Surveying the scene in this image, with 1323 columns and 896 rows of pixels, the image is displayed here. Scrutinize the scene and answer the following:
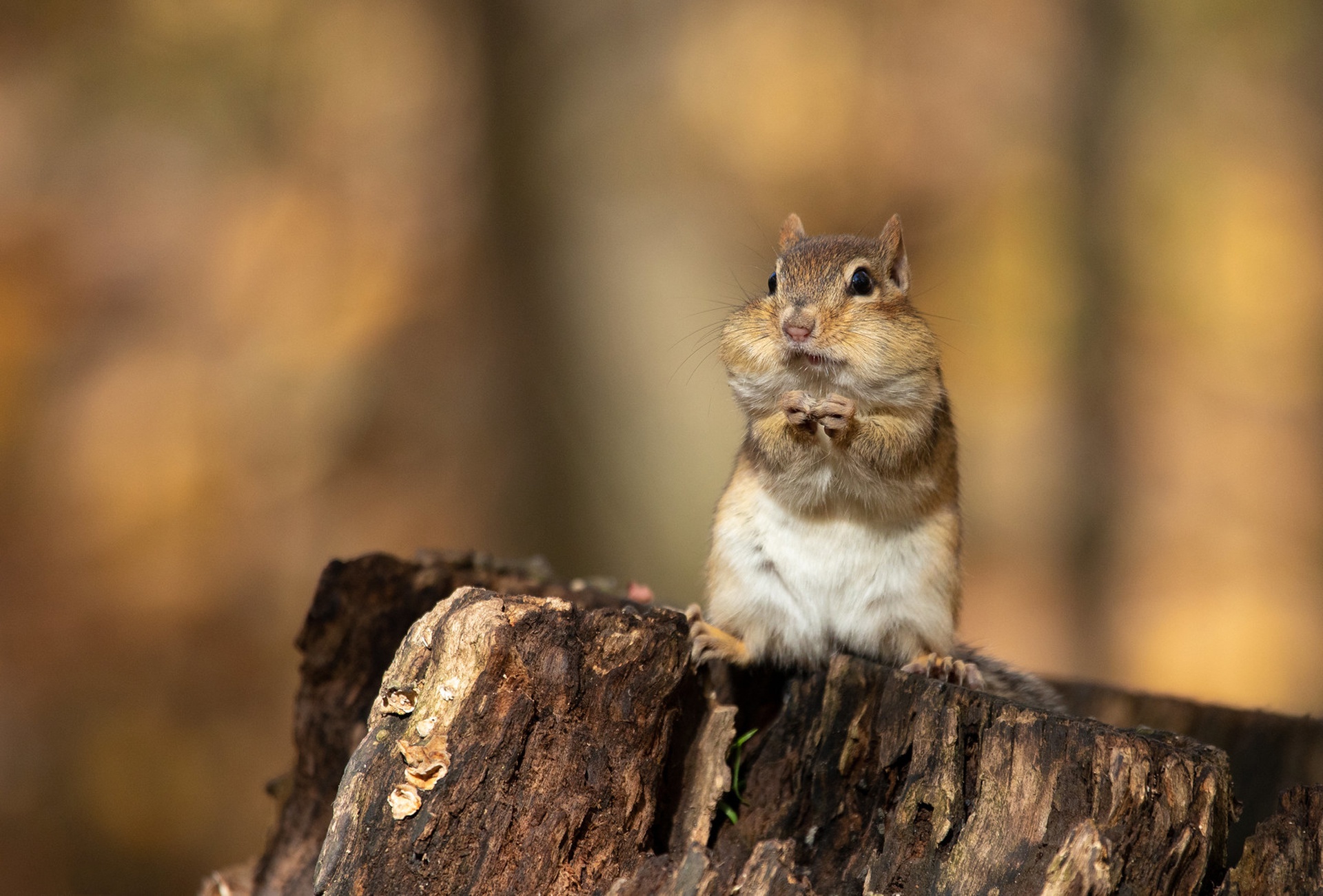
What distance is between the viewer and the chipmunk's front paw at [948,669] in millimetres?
2559

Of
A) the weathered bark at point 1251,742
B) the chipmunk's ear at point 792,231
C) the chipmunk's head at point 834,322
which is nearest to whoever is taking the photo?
the chipmunk's head at point 834,322

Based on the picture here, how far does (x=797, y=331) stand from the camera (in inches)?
103

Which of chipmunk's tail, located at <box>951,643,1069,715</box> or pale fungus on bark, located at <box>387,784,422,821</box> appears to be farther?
chipmunk's tail, located at <box>951,643,1069,715</box>

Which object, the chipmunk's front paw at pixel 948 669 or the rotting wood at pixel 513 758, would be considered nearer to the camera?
the rotting wood at pixel 513 758

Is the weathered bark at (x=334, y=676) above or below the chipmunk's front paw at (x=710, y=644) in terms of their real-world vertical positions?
below

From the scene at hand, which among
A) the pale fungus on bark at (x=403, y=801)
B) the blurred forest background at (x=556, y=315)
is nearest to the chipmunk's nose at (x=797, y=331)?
the pale fungus on bark at (x=403, y=801)

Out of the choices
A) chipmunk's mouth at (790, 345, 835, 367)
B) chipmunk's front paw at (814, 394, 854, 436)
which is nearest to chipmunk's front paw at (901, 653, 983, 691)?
chipmunk's front paw at (814, 394, 854, 436)

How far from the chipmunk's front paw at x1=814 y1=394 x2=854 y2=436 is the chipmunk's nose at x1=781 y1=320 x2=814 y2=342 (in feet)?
0.51

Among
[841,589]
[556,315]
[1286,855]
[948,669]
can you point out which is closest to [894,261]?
[841,589]

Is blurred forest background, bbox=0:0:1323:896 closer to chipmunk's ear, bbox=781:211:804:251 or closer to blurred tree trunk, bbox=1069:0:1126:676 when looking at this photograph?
blurred tree trunk, bbox=1069:0:1126:676

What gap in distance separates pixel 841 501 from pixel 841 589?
21 centimetres

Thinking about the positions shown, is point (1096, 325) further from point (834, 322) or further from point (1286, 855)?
point (1286, 855)

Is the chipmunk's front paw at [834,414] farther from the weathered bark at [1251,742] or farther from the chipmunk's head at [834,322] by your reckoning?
the weathered bark at [1251,742]

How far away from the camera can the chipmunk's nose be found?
262 centimetres
